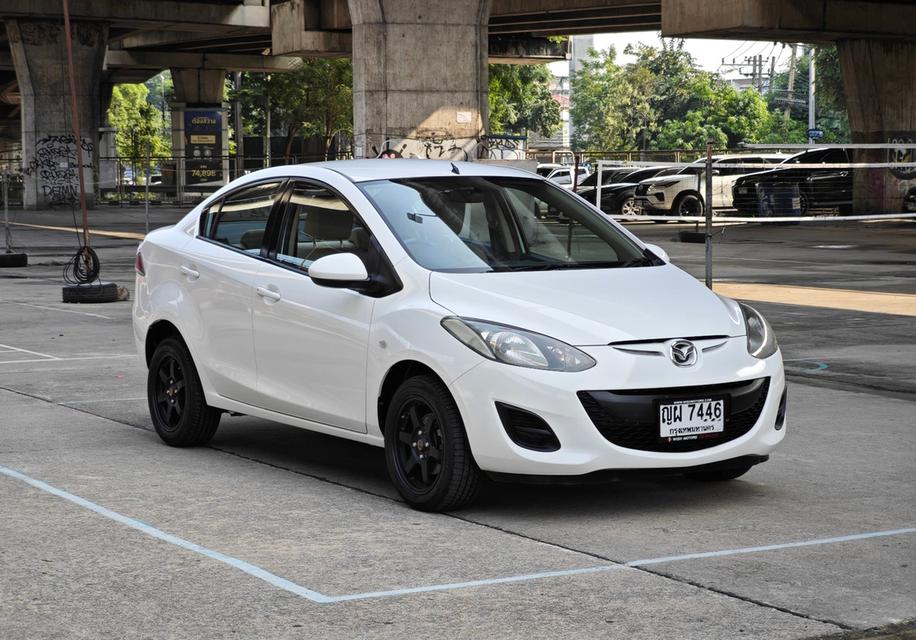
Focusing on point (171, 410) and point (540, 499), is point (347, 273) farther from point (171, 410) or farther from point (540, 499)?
point (171, 410)

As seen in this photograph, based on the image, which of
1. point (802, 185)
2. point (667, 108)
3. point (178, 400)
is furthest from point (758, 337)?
point (667, 108)

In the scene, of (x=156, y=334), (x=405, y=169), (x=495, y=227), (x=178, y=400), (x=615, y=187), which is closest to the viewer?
(x=495, y=227)

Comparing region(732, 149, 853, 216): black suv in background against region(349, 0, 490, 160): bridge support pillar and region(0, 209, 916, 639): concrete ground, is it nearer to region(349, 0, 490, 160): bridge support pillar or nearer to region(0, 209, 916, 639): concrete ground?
region(349, 0, 490, 160): bridge support pillar

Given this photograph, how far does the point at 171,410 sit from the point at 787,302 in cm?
1052

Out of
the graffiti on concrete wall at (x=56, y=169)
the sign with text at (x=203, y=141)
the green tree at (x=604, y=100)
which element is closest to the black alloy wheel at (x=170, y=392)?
the graffiti on concrete wall at (x=56, y=169)

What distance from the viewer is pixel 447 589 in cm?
552

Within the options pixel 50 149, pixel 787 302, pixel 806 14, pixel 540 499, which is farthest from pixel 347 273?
pixel 50 149

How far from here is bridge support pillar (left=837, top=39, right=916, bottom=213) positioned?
1583 inches

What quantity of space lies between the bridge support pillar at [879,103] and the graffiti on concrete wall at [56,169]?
2482 centimetres

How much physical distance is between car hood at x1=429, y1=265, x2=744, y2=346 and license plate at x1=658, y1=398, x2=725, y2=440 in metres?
0.31

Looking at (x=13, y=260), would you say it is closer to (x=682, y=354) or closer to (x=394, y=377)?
(x=394, y=377)

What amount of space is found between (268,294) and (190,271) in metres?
0.89

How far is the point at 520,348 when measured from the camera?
6594mm

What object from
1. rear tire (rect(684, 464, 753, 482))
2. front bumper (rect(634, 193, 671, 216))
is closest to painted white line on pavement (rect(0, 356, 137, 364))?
rear tire (rect(684, 464, 753, 482))
